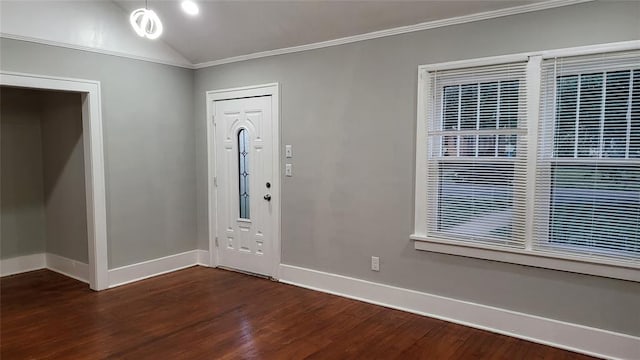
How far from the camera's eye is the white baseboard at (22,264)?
4.77 m

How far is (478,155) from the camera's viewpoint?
10.6ft

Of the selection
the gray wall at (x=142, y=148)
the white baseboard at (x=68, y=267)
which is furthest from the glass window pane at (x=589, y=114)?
the white baseboard at (x=68, y=267)

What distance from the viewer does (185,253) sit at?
5.02 m

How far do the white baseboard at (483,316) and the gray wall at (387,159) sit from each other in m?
0.06

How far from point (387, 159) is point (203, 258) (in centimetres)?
273

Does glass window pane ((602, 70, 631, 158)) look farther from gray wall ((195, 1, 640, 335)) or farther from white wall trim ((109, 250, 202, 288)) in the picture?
white wall trim ((109, 250, 202, 288))

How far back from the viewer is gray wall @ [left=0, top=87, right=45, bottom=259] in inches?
188

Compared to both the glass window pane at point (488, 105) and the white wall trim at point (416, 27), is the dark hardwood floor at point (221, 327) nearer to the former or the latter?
the glass window pane at point (488, 105)

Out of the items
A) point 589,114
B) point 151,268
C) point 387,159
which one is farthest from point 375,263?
point 151,268

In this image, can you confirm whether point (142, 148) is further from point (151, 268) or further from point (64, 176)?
point (151, 268)

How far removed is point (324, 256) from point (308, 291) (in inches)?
15.0

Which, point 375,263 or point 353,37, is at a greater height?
point 353,37

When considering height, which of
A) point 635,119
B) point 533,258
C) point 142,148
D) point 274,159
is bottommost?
point 533,258

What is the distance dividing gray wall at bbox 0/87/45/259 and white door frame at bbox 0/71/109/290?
51.9 inches
